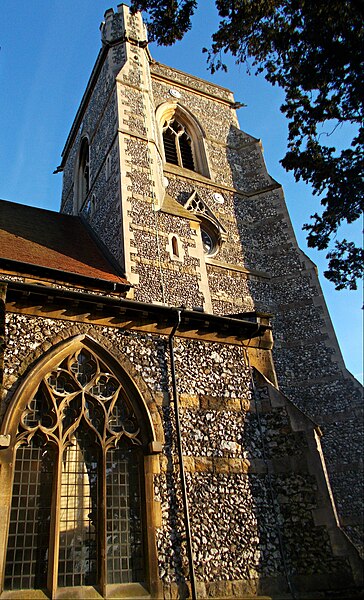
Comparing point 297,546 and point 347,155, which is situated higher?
point 347,155

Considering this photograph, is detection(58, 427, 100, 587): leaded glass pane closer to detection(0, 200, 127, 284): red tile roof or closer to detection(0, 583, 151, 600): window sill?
detection(0, 583, 151, 600): window sill

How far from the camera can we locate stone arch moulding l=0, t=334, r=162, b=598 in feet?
18.2

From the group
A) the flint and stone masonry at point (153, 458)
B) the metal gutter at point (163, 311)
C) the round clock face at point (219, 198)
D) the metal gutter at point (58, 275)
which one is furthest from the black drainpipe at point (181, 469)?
the round clock face at point (219, 198)

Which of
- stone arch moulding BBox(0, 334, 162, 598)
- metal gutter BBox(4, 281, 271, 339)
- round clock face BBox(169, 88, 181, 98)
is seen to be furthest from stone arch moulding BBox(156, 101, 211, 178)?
stone arch moulding BBox(0, 334, 162, 598)

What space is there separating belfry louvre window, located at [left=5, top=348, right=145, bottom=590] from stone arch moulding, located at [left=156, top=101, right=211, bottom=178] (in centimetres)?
1282

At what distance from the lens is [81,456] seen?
6.33 m

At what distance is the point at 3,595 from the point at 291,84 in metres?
9.91

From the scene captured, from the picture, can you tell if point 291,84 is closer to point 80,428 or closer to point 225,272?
point 225,272

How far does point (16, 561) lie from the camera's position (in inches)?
213

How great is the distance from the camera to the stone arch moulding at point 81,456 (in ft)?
18.2

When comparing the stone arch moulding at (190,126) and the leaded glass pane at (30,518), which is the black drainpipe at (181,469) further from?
the stone arch moulding at (190,126)

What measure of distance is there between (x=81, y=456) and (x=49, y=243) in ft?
21.4

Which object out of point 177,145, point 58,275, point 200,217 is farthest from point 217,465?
point 177,145

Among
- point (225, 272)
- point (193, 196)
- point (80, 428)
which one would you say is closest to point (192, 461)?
point (80, 428)
